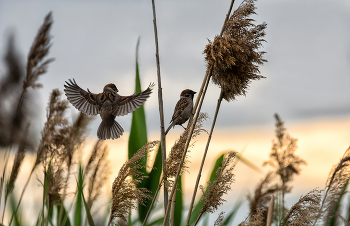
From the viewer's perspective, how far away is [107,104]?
12.1 feet

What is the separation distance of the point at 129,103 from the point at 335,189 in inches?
77.8

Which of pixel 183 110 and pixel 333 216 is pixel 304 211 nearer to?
pixel 333 216

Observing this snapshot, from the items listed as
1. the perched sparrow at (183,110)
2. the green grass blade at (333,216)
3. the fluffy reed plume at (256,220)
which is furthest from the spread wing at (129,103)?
the green grass blade at (333,216)

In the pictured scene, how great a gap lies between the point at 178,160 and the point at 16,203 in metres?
1.37

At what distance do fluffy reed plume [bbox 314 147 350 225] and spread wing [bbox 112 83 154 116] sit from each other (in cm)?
164

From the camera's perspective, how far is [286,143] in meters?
2.67

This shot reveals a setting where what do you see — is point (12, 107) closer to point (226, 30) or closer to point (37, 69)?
point (37, 69)

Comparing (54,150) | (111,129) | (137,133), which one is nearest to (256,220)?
(54,150)

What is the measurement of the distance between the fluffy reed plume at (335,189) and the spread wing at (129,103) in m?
1.64

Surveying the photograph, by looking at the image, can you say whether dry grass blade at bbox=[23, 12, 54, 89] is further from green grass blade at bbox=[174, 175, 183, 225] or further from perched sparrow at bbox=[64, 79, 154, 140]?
green grass blade at bbox=[174, 175, 183, 225]

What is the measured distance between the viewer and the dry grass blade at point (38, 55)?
2195 millimetres

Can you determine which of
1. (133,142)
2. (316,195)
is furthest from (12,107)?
(316,195)

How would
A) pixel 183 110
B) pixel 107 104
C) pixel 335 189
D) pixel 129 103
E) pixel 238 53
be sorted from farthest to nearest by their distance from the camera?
pixel 183 110 → pixel 107 104 → pixel 129 103 → pixel 335 189 → pixel 238 53

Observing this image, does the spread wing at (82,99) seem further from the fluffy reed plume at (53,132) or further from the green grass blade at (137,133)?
the fluffy reed plume at (53,132)
